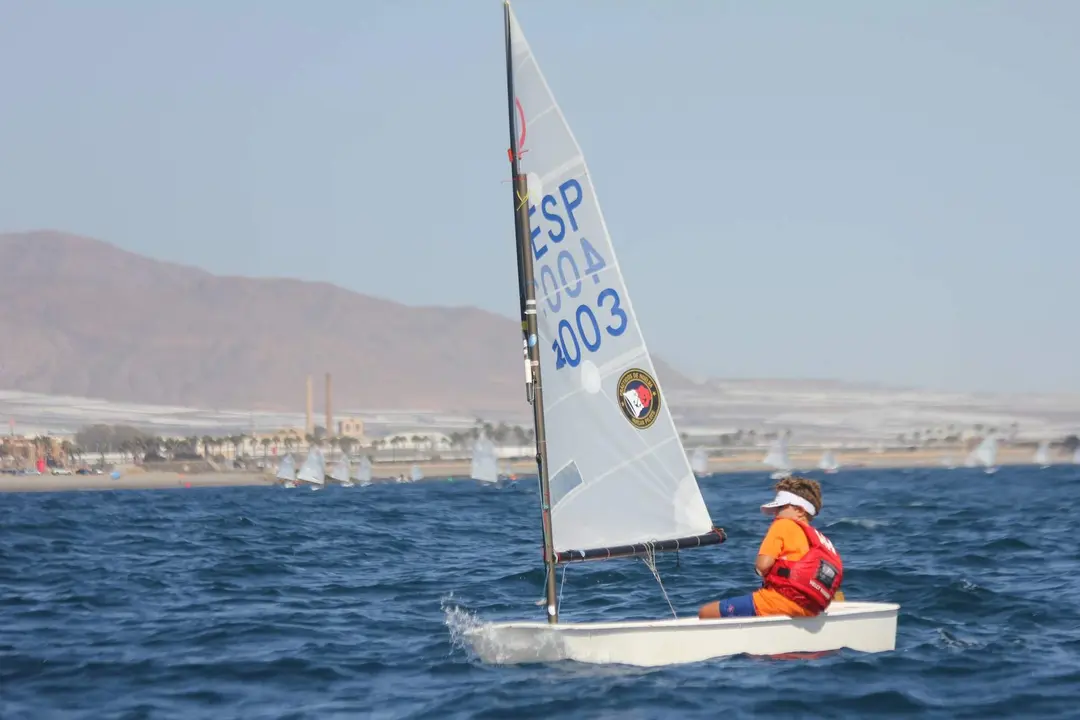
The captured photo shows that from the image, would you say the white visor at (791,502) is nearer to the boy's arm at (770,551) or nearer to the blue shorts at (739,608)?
the boy's arm at (770,551)

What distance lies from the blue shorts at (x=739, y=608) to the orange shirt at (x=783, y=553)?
0.42 ft

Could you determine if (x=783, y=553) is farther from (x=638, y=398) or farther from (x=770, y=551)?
(x=638, y=398)

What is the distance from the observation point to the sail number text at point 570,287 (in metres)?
14.1

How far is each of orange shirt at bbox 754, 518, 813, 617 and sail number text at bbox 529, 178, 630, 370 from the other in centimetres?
282

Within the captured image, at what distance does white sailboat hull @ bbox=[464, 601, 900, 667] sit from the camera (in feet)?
44.5

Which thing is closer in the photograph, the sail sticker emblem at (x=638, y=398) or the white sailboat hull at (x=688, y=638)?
the white sailboat hull at (x=688, y=638)

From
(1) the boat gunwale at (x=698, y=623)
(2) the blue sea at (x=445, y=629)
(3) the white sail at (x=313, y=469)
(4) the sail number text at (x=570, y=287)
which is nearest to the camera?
(2) the blue sea at (x=445, y=629)

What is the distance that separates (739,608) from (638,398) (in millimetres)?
2562

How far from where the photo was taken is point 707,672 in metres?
13.2

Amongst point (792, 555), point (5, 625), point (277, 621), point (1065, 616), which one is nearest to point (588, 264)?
point (792, 555)

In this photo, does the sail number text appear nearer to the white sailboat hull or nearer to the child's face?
the child's face

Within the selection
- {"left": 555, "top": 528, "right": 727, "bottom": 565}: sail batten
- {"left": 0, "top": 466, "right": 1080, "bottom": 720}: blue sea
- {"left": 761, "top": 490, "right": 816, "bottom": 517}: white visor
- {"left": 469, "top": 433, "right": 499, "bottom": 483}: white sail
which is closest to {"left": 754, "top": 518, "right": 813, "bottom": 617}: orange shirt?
{"left": 761, "top": 490, "right": 816, "bottom": 517}: white visor

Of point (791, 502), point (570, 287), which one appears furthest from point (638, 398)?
point (791, 502)

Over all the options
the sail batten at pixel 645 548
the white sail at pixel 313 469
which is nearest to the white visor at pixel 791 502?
the sail batten at pixel 645 548
